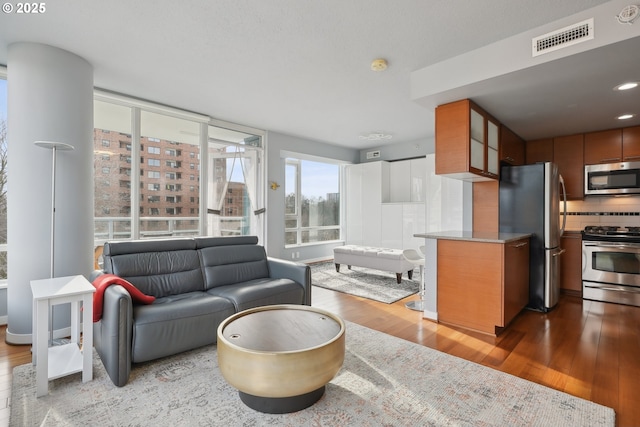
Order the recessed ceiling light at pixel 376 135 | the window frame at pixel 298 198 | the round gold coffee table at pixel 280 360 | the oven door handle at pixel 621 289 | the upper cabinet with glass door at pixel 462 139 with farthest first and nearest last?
the window frame at pixel 298 198 < the recessed ceiling light at pixel 376 135 < the oven door handle at pixel 621 289 < the upper cabinet with glass door at pixel 462 139 < the round gold coffee table at pixel 280 360

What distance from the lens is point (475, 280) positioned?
312cm

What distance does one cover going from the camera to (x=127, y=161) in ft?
13.5

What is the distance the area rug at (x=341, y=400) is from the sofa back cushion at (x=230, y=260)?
0.96 metres

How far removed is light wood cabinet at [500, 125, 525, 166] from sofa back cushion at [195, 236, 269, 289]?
3.34m

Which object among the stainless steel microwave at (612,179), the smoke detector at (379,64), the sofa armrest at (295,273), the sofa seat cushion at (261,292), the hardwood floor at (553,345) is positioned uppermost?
the smoke detector at (379,64)

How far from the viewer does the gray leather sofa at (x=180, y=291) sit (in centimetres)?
214

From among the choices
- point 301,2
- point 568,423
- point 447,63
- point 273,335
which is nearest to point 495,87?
point 447,63

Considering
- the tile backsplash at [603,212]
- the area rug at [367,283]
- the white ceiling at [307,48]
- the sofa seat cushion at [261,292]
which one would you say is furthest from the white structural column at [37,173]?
the tile backsplash at [603,212]

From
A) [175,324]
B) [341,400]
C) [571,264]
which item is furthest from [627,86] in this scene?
[175,324]

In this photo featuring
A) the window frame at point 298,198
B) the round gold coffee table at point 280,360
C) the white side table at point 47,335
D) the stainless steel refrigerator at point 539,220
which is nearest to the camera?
the round gold coffee table at point 280,360

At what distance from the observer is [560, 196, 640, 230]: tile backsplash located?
14.3ft

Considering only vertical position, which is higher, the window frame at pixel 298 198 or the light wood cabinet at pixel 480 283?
the window frame at pixel 298 198

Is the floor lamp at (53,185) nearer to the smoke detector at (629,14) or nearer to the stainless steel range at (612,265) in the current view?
the smoke detector at (629,14)

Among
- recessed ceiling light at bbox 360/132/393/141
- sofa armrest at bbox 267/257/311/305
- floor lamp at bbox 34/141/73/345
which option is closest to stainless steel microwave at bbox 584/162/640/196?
recessed ceiling light at bbox 360/132/393/141
